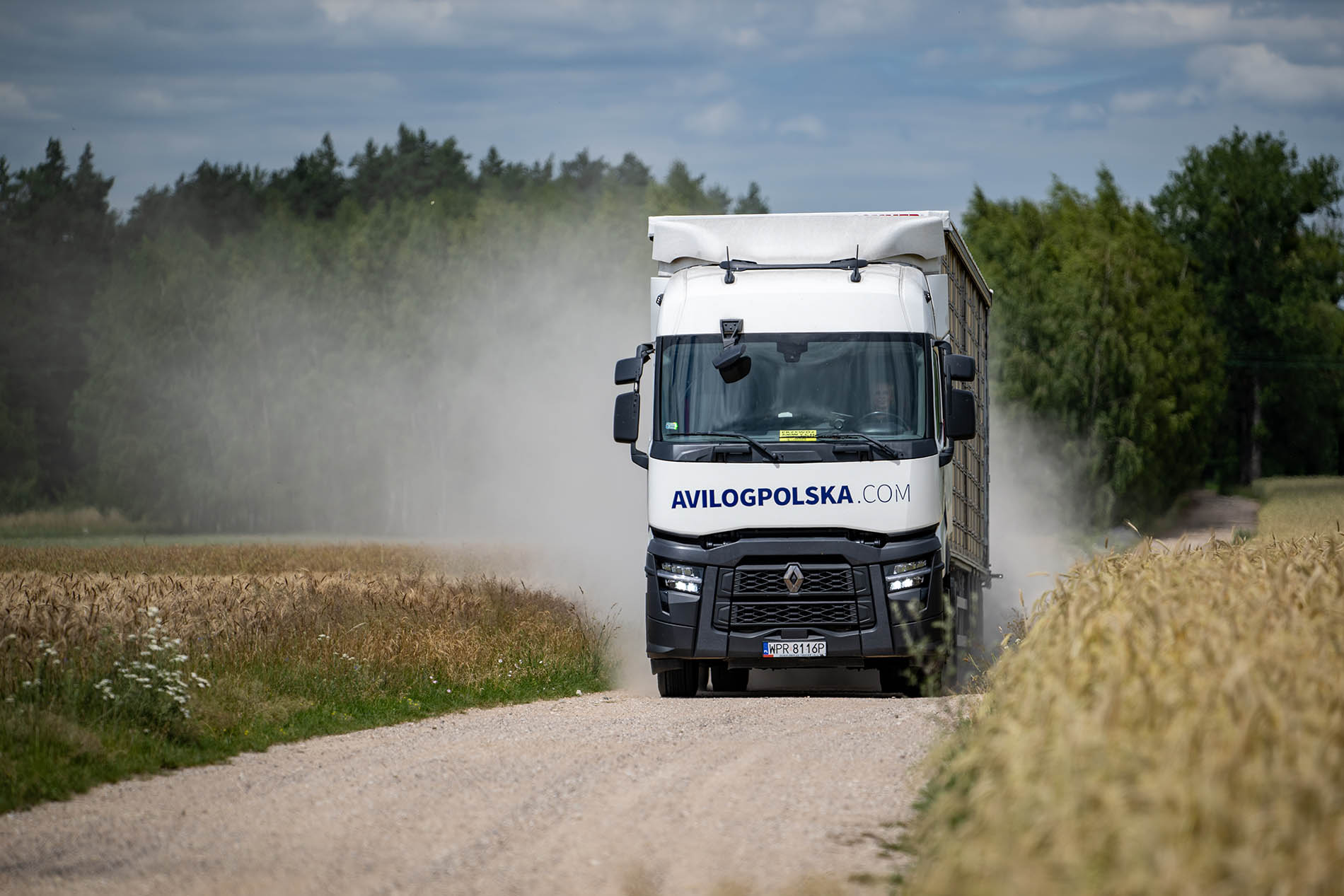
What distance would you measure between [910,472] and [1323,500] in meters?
51.4

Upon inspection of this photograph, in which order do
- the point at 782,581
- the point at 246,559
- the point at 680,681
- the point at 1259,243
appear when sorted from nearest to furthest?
the point at 782,581
the point at 680,681
the point at 246,559
the point at 1259,243

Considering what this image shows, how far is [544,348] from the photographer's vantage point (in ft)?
216

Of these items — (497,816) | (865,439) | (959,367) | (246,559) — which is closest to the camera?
(497,816)

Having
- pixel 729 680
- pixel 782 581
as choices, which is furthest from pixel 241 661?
pixel 729 680

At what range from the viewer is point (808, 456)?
13.1 m

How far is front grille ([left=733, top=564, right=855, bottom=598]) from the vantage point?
1323cm

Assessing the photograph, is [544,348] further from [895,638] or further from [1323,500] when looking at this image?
[895,638]

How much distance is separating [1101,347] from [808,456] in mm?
43395

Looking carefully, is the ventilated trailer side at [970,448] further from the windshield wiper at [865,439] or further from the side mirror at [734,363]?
the side mirror at [734,363]

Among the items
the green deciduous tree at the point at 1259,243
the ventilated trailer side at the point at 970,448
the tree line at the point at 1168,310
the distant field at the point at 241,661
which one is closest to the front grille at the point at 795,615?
the ventilated trailer side at the point at 970,448

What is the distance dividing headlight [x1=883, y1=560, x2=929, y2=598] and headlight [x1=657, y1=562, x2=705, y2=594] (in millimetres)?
1598

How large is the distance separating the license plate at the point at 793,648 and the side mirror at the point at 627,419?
2176 mm

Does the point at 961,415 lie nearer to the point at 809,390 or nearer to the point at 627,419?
the point at 809,390

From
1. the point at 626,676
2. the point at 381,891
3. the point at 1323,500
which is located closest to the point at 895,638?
the point at 626,676
